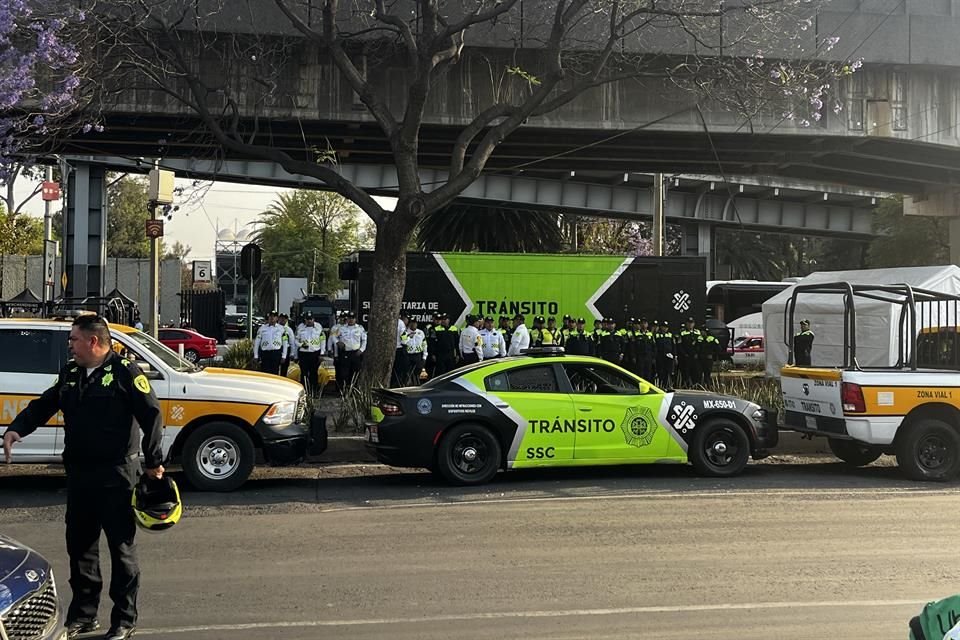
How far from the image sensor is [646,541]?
7930mm

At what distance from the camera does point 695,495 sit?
33.2ft

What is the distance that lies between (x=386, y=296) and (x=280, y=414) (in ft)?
16.3

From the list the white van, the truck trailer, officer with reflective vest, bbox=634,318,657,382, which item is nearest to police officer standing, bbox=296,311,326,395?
the truck trailer

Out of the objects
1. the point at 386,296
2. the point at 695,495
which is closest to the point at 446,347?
the point at 386,296

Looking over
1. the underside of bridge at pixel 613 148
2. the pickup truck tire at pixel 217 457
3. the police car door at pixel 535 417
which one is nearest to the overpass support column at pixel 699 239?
the underside of bridge at pixel 613 148

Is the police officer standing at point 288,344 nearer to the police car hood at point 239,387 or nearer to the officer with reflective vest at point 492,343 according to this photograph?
the officer with reflective vest at point 492,343

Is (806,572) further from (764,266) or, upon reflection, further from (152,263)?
(764,266)

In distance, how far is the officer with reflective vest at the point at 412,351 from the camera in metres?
19.2

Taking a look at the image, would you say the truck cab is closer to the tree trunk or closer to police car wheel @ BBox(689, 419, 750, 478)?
police car wheel @ BBox(689, 419, 750, 478)

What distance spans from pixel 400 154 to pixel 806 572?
10.0m

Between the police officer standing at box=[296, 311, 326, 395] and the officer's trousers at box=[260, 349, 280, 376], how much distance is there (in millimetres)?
426

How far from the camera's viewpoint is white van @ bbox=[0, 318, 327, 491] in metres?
9.92

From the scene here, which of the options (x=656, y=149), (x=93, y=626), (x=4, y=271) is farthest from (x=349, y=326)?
(x=93, y=626)

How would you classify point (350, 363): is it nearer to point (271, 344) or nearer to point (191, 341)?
point (271, 344)
